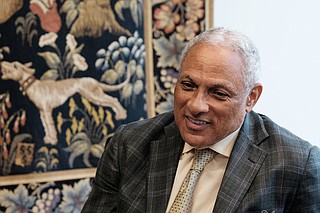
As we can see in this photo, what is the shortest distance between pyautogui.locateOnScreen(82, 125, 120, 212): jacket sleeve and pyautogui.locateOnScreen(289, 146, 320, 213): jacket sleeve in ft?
1.83

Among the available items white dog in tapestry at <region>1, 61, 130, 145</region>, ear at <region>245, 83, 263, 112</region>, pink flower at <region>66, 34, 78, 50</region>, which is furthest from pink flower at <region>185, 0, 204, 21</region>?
ear at <region>245, 83, 263, 112</region>

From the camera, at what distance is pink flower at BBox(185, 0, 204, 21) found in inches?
86.0

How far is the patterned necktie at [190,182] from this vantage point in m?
1.45

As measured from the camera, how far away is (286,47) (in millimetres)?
2324

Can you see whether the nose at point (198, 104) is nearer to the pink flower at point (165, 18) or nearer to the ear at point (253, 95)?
the ear at point (253, 95)

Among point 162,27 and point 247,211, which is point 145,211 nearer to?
point 247,211

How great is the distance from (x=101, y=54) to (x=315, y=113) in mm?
1091

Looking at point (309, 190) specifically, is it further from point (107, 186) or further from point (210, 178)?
point (107, 186)

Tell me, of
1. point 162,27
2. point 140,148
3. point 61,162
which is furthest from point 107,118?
point 140,148

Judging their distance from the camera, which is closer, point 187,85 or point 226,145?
point 187,85

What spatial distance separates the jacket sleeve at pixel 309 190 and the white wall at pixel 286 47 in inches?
38.3

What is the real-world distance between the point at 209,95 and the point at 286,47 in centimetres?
111

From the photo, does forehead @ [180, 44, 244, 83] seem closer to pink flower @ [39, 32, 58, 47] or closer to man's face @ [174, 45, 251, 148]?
man's face @ [174, 45, 251, 148]

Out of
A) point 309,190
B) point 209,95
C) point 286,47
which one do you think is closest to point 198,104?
point 209,95
